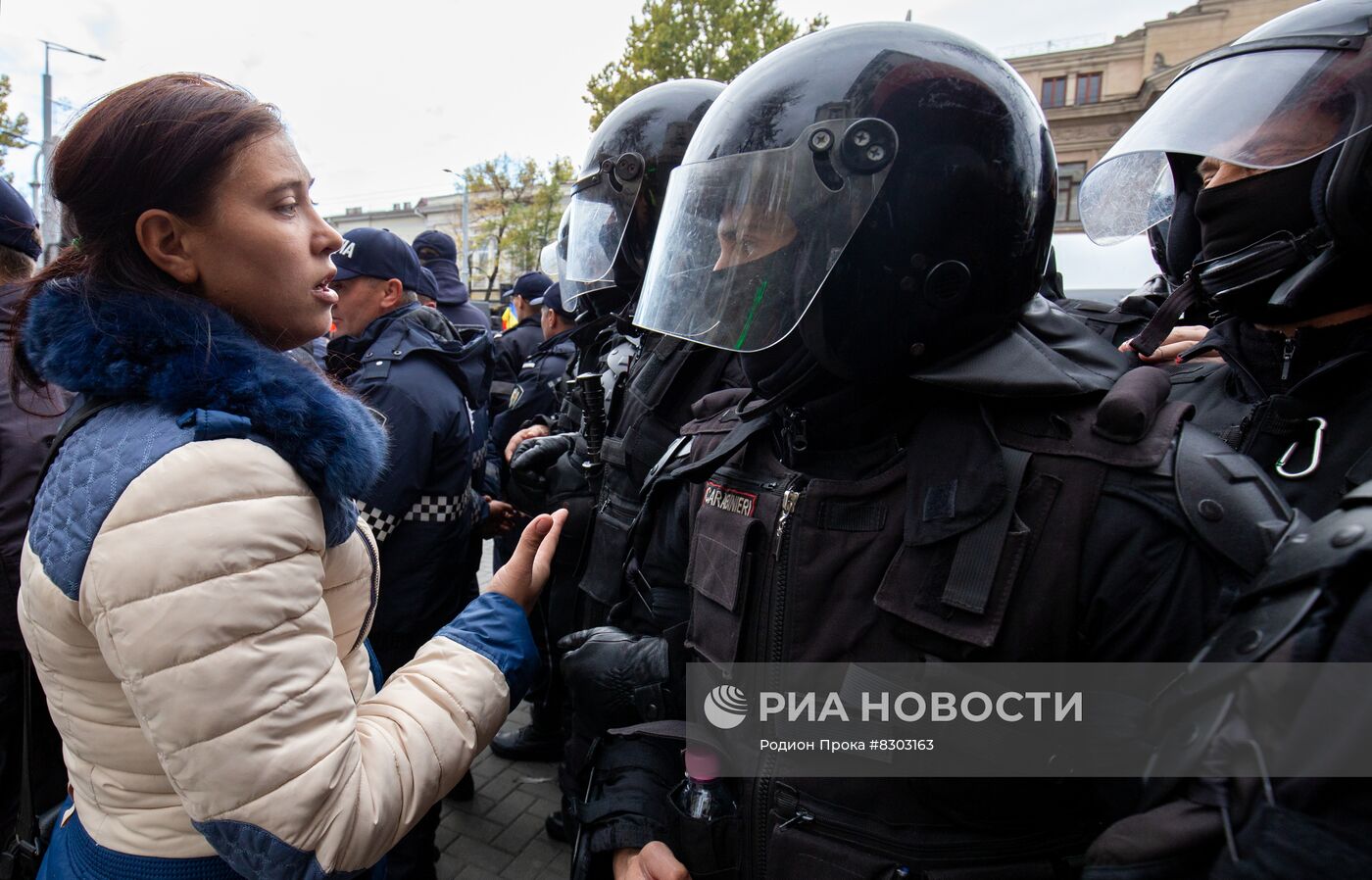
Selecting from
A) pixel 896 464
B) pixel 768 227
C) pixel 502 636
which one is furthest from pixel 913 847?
pixel 768 227

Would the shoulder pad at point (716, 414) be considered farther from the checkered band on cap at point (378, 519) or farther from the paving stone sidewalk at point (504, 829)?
the paving stone sidewalk at point (504, 829)

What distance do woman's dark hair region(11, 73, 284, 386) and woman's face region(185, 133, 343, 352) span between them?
0.11 feet

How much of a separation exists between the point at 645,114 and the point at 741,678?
8.81 feet

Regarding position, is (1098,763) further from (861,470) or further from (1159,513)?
(861,470)

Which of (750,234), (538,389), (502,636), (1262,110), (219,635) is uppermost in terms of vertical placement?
(1262,110)

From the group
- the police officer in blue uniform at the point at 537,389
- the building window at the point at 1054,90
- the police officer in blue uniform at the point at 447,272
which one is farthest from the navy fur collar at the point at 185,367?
the building window at the point at 1054,90

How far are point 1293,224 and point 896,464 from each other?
1.06m

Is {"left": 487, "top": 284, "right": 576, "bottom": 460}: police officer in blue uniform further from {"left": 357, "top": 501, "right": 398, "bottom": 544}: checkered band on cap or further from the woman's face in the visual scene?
the woman's face

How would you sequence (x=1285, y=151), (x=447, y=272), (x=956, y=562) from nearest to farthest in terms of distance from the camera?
1. (x=956, y=562)
2. (x=1285, y=151)
3. (x=447, y=272)

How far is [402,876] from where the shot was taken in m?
2.64

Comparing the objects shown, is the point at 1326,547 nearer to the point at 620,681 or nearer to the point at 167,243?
the point at 620,681

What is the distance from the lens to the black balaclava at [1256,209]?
1.55 metres

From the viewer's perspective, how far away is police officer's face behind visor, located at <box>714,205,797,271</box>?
4.54 ft

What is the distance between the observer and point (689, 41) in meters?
21.6
